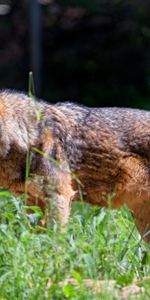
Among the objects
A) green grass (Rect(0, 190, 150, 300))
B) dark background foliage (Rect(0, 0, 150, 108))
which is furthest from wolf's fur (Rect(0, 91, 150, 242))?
dark background foliage (Rect(0, 0, 150, 108))

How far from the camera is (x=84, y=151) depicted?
718 cm

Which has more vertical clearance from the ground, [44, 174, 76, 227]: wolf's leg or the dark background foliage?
[44, 174, 76, 227]: wolf's leg

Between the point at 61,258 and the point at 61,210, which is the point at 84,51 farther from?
the point at 61,258

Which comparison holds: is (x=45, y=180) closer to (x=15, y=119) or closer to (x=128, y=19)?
(x=15, y=119)

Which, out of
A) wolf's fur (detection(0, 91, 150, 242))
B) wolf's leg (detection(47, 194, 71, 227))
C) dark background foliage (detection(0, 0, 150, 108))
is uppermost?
wolf's fur (detection(0, 91, 150, 242))

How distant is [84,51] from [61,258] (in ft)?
38.0

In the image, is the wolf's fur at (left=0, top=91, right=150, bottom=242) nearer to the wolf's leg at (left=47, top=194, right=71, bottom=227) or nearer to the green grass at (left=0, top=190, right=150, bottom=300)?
the wolf's leg at (left=47, top=194, right=71, bottom=227)

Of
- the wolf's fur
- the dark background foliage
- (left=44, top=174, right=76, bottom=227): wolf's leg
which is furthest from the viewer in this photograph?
the dark background foliage

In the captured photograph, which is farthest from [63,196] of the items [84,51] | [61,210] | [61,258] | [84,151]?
[84,51]

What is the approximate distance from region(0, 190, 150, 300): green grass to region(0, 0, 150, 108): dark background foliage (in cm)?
936

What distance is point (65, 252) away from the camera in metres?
5.73

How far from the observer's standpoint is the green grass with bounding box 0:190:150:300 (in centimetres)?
553

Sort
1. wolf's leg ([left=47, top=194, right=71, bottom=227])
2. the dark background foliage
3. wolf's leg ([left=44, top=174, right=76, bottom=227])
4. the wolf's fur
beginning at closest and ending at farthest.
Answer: wolf's leg ([left=47, top=194, right=71, bottom=227]), wolf's leg ([left=44, top=174, right=76, bottom=227]), the wolf's fur, the dark background foliage

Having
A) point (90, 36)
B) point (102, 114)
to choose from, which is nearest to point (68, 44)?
point (90, 36)
